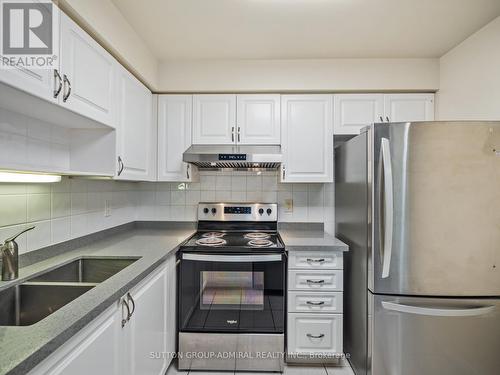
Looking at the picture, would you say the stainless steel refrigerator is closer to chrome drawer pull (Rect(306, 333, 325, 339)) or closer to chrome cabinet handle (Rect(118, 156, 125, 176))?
chrome drawer pull (Rect(306, 333, 325, 339))

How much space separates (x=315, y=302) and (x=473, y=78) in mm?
1898

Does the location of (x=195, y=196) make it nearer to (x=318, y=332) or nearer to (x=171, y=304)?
(x=171, y=304)

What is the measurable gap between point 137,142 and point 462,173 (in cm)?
210

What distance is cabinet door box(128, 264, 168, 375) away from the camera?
134cm

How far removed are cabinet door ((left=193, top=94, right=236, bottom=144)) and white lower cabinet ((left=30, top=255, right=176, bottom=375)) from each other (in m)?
1.05

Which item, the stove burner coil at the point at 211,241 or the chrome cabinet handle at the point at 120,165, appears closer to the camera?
the chrome cabinet handle at the point at 120,165

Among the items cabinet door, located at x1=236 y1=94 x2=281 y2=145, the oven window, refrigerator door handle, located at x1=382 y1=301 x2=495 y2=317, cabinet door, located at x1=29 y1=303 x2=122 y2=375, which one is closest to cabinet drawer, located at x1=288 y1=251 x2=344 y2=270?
the oven window

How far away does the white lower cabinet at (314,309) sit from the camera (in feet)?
6.63

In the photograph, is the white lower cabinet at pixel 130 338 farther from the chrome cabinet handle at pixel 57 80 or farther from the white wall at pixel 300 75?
the white wall at pixel 300 75

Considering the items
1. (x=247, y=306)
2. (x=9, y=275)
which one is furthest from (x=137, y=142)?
(x=247, y=306)

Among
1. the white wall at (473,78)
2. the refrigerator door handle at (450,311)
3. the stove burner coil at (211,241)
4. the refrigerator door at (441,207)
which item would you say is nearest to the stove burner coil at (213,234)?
the stove burner coil at (211,241)

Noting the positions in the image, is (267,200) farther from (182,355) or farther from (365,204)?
(182,355)

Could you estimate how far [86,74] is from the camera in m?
1.45

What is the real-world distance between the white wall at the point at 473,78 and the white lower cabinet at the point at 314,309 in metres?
1.39
